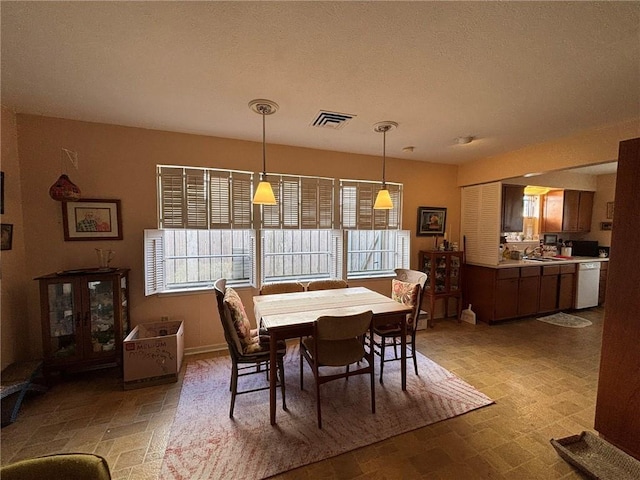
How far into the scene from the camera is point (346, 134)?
9.89 feet

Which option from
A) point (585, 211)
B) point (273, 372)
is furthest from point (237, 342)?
point (585, 211)

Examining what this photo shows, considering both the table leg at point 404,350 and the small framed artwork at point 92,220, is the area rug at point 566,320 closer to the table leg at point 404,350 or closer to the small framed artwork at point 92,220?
the table leg at point 404,350

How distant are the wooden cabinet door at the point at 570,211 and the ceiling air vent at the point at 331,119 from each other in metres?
5.09

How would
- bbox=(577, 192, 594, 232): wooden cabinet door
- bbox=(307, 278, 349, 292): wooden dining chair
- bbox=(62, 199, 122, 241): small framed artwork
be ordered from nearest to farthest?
bbox=(62, 199, 122, 241): small framed artwork < bbox=(307, 278, 349, 292): wooden dining chair < bbox=(577, 192, 594, 232): wooden cabinet door

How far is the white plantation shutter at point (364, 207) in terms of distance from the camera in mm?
3822

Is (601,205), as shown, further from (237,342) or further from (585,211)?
(237,342)

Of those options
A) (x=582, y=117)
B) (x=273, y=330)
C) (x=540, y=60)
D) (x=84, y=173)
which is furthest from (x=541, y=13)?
(x=84, y=173)

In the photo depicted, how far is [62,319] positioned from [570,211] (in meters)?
7.86

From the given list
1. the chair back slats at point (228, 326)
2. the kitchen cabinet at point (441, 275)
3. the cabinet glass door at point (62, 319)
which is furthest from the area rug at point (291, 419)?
the kitchen cabinet at point (441, 275)

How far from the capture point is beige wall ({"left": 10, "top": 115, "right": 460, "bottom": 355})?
2.58 meters

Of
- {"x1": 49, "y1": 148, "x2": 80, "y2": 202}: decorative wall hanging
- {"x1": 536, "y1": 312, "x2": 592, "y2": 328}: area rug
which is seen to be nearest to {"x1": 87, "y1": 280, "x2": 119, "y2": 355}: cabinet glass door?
{"x1": 49, "y1": 148, "x2": 80, "y2": 202}: decorative wall hanging

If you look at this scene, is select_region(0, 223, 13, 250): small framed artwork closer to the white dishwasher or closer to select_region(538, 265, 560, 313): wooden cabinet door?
select_region(538, 265, 560, 313): wooden cabinet door

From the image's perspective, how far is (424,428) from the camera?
79.6 inches

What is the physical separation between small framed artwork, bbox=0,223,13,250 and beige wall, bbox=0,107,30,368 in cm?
4
